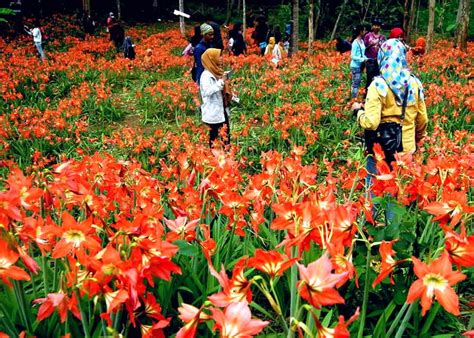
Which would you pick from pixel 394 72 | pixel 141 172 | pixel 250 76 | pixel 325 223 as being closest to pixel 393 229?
pixel 325 223

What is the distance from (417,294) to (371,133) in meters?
2.76

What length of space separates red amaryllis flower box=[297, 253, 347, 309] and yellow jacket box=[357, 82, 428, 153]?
2.64m

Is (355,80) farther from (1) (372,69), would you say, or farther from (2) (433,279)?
(2) (433,279)

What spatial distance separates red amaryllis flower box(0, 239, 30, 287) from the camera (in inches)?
50.7

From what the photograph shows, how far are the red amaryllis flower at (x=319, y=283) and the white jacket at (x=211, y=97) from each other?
4347mm

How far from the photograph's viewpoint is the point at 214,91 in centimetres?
527

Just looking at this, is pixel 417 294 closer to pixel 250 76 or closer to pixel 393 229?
pixel 393 229

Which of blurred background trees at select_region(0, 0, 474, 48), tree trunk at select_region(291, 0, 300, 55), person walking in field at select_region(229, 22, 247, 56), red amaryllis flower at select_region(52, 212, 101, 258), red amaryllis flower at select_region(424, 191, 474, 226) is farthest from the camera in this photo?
blurred background trees at select_region(0, 0, 474, 48)

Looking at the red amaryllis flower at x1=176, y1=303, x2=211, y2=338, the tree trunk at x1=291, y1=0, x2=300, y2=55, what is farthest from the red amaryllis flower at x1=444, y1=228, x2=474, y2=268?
the tree trunk at x1=291, y1=0, x2=300, y2=55

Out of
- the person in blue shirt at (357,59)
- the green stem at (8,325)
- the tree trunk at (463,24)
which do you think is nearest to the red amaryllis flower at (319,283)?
the green stem at (8,325)

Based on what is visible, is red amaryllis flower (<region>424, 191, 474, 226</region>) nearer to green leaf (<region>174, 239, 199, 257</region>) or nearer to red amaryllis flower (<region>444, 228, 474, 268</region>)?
red amaryllis flower (<region>444, 228, 474, 268</region>)

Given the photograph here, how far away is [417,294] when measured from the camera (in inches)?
46.1

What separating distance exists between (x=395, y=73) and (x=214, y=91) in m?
2.36

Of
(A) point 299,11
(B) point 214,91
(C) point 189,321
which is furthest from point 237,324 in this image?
(A) point 299,11
